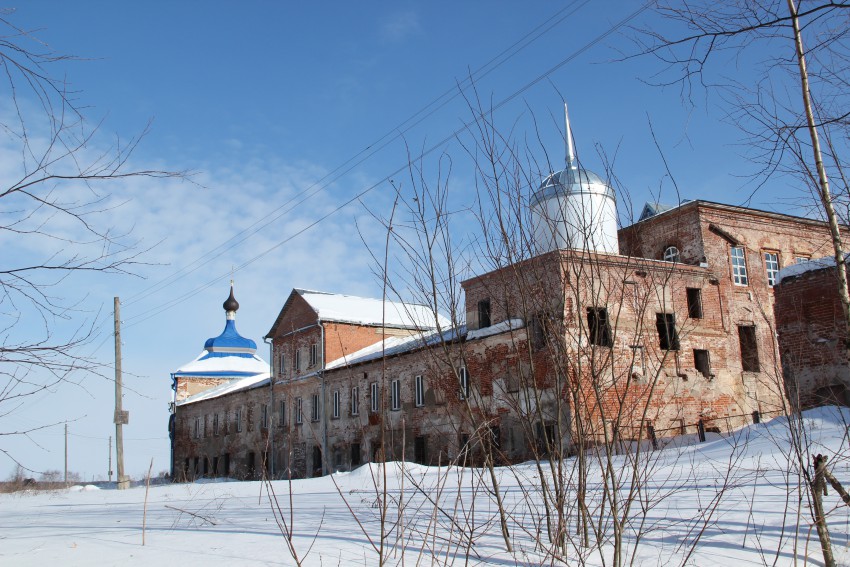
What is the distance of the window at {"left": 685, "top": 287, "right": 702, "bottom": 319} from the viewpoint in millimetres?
24844

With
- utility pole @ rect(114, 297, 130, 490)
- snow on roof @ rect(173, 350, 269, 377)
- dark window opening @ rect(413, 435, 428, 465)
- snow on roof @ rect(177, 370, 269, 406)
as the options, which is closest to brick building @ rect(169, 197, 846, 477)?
dark window opening @ rect(413, 435, 428, 465)

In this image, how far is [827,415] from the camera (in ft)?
51.7

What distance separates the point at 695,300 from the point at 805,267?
705 centimetres

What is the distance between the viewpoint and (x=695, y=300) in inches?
982

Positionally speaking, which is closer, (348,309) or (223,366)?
(348,309)

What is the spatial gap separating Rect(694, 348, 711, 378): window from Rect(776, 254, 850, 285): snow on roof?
6071mm

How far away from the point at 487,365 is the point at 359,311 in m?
13.0

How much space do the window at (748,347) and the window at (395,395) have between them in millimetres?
12130

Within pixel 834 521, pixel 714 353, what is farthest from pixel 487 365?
pixel 834 521

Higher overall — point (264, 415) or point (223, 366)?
point (223, 366)

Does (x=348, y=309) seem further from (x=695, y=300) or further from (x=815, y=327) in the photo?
(x=815, y=327)

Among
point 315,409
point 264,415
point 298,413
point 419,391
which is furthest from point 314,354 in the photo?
point 419,391

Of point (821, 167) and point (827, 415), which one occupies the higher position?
point (821, 167)

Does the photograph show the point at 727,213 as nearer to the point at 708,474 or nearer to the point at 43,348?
the point at 708,474
